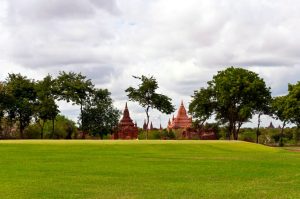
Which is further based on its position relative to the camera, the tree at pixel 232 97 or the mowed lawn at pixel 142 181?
the tree at pixel 232 97

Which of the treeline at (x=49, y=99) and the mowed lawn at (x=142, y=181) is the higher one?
the treeline at (x=49, y=99)

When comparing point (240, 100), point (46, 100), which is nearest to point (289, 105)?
point (240, 100)

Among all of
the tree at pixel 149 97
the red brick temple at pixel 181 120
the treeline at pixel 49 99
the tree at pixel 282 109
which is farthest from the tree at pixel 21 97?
the red brick temple at pixel 181 120

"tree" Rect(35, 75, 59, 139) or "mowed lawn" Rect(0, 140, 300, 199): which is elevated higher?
"tree" Rect(35, 75, 59, 139)

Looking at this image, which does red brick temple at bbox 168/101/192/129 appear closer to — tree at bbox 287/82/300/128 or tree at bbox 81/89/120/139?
tree at bbox 81/89/120/139

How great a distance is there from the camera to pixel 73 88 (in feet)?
292

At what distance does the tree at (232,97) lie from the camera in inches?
3406

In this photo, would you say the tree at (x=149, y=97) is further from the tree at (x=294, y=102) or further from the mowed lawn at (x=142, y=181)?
the mowed lawn at (x=142, y=181)

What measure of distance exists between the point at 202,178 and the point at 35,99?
2838 inches

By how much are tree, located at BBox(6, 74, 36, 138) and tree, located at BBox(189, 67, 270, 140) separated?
99.8 feet

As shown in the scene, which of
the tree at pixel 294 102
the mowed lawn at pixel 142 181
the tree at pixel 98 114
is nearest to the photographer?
the mowed lawn at pixel 142 181

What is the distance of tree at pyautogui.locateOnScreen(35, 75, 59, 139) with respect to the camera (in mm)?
88975

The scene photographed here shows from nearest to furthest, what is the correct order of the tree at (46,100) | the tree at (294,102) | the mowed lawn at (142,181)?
the mowed lawn at (142,181) < the tree at (294,102) < the tree at (46,100)

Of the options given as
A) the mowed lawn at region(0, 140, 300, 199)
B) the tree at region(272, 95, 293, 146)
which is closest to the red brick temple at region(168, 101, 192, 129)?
the tree at region(272, 95, 293, 146)
